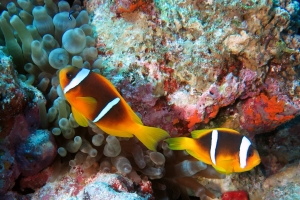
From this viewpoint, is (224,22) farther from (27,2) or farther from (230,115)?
(27,2)

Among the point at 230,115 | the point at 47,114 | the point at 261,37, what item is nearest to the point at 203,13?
the point at 261,37

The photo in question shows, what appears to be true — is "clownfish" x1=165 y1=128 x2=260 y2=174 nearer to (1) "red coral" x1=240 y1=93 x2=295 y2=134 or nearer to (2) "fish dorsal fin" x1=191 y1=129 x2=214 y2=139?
(2) "fish dorsal fin" x1=191 y1=129 x2=214 y2=139

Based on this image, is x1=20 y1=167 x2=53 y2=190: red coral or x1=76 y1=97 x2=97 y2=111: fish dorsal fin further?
x1=20 y1=167 x2=53 y2=190: red coral

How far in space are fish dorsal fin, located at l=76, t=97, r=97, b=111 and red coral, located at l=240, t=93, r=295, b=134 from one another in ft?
4.61

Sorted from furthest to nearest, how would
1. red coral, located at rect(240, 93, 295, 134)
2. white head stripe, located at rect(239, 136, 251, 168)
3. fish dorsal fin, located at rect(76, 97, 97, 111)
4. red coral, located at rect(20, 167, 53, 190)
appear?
1. red coral, located at rect(240, 93, 295, 134)
2. red coral, located at rect(20, 167, 53, 190)
3. white head stripe, located at rect(239, 136, 251, 168)
4. fish dorsal fin, located at rect(76, 97, 97, 111)

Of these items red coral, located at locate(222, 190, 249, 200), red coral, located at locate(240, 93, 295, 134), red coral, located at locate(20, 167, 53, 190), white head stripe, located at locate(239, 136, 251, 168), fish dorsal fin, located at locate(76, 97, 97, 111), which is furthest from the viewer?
red coral, located at locate(222, 190, 249, 200)

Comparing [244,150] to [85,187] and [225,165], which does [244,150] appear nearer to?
[225,165]

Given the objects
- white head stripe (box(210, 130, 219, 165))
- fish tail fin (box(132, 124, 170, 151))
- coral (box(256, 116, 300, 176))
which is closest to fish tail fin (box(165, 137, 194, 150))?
white head stripe (box(210, 130, 219, 165))

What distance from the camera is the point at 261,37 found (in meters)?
2.27

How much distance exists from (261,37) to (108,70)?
123 centimetres

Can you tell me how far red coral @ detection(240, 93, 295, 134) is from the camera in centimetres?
232

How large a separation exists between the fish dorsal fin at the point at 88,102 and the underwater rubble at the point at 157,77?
1.30ft

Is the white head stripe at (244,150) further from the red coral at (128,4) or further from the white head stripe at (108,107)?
the red coral at (128,4)

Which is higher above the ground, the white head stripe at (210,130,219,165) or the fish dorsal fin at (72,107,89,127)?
the fish dorsal fin at (72,107,89,127)
